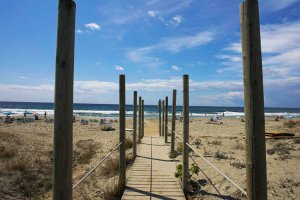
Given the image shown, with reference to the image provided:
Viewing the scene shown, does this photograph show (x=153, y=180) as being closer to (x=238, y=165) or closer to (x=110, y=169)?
(x=110, y=169)

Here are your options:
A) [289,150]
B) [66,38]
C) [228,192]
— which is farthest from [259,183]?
[289,150]

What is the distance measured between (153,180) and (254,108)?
4824mm

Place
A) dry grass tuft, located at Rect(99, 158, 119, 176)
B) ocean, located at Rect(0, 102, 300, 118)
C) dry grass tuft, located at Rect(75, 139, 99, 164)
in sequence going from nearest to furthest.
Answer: dry grass tuft, located at Rect(99, 158, 119, 176)
dry grass tuft, located at Rect(75, 139, 99, 164)
ocean, located at Rect(0, 102, 300, 118)

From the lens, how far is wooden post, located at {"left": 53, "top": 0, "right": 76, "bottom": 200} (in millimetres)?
2945

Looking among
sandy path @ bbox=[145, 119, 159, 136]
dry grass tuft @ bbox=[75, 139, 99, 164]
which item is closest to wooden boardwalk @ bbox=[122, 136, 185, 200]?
dry grass tuft @ bbox=[75, 139, 99, 164]

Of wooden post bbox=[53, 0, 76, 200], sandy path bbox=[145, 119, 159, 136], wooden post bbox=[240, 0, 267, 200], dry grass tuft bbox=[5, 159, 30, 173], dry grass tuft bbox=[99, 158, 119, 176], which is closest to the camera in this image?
wooden post bbox=[240, 0, 267, 200]

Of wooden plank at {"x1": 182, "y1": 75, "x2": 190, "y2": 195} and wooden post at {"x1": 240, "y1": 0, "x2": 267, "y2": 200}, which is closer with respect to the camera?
wooden post at {"x1": 240, "y1": 0, "x2": 267, "y2": 200}

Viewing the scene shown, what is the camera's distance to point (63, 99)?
294cm

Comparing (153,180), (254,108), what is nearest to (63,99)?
(254,108)

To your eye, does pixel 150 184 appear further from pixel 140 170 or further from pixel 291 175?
pixel 291 175

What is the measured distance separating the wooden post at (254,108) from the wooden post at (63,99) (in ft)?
5.34

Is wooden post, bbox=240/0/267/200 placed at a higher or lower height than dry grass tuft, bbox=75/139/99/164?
higher

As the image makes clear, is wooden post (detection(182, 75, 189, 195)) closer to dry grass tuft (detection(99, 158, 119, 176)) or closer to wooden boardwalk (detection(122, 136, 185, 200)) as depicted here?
wooden boardwalk (detection(122, 136, 185, 200))

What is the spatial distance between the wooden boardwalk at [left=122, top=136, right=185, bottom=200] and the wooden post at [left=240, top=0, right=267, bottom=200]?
133 inches
